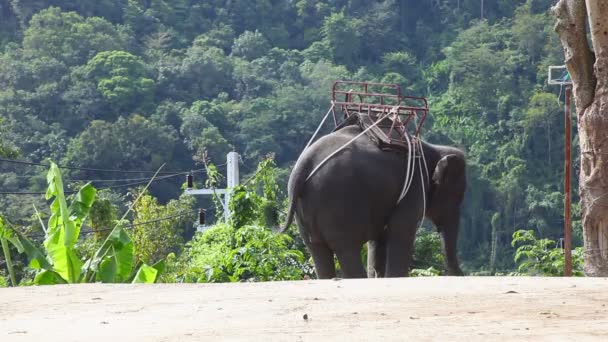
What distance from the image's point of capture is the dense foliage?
163ft

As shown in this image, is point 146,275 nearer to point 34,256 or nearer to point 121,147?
point 34,256

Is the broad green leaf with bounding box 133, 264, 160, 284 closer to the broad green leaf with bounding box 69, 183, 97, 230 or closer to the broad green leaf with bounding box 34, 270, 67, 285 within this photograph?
the broad green leaf with bounding box 34, 270, 67, 285

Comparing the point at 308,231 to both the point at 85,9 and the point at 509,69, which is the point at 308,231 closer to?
the point at 509,69

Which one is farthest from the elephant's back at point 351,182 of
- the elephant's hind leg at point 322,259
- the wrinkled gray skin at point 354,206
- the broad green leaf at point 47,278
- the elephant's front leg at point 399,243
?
the broad green leaf at point 47,278

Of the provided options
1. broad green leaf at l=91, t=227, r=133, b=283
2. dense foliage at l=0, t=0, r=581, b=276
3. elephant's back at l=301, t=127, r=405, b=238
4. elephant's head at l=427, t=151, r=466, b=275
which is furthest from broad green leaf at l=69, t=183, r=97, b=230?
dense foliage at l=0, t=0, r=581, b=276

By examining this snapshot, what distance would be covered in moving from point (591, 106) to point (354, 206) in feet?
6.20

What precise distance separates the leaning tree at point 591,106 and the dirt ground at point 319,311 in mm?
1609

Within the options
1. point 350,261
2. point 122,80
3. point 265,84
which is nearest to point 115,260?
point 350,261

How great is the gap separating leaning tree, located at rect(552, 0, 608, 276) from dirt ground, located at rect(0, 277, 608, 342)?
161 centimetres

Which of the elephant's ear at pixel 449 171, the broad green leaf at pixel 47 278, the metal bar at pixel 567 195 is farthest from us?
the metal bar at pixel 567 195

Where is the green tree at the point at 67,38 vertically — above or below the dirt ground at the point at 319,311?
above

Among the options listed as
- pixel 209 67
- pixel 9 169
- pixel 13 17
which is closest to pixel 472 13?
pixel 209 67

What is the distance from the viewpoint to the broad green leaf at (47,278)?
870 cm

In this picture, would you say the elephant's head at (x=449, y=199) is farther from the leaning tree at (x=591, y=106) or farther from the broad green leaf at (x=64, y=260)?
the broad green leaf at (x=64, y=260)
